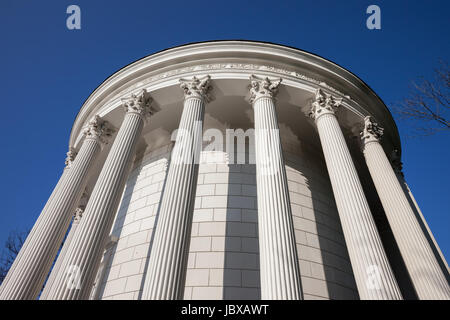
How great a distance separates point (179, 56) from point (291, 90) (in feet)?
30.4

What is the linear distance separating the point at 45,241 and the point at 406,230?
21565 millimetres

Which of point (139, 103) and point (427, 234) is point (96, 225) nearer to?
point (139, 103)

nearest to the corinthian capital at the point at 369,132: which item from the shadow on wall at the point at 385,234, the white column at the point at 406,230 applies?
the white column at the point at 406,230

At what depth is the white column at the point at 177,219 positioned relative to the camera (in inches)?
455

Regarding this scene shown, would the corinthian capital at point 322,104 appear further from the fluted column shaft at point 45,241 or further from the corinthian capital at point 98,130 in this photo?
the fluted column shaft at point 45,241

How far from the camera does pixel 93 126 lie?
2327 centimetres

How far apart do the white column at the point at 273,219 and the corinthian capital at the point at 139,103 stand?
27.5 ft

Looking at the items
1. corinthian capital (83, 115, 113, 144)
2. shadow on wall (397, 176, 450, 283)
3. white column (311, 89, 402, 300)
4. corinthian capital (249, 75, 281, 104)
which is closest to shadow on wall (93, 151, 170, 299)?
corinthian capital (83, 115, 113, 144)

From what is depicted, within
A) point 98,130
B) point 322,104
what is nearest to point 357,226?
point 322,104

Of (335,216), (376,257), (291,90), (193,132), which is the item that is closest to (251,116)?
(291,90)

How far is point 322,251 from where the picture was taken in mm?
19594

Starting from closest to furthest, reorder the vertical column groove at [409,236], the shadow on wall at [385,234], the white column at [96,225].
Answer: the white column at [96,225] → the vertical column groove at [409,236] → the shadow on wall at [385,234]

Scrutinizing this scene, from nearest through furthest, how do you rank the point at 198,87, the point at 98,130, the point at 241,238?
the point at 241,238
the point at 198,87
the point at 98,130
